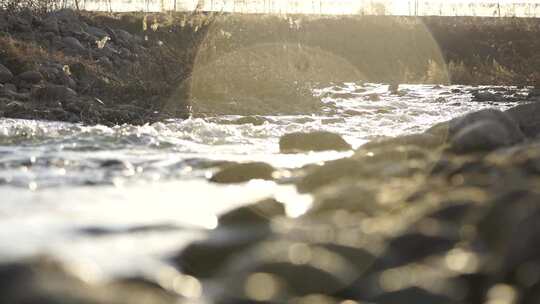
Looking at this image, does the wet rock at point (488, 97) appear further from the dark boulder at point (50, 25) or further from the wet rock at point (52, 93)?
the dark boulder at point (50, 25)

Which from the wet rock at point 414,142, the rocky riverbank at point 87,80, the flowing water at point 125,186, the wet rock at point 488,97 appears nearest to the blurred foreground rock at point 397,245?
the flowing water at point 125,186

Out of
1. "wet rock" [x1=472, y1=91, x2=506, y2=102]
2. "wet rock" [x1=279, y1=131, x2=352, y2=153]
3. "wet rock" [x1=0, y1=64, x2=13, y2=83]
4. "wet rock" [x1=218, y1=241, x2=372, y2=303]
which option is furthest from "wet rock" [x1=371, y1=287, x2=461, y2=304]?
Result: "wet rock" [x1=472, y1=91, x2=506, y2=102]

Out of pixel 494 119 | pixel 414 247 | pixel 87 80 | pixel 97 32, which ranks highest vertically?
pixel 97 32

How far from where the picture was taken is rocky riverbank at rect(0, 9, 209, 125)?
8.85 metres

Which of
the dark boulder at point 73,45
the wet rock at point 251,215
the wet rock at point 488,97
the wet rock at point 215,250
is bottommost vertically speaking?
the wet rock at point 488,97

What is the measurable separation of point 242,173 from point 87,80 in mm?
7710

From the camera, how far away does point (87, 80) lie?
11117 millimetres

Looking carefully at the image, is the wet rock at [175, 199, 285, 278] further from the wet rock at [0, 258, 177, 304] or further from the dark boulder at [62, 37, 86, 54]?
the dark boulder at [62, 37, 86, 54]

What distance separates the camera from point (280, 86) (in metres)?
11.4

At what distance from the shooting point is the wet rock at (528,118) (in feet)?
18.3

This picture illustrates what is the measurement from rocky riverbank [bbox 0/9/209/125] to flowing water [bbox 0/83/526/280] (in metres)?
0.82

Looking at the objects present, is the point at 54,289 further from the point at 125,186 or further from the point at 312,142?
the point at 312,142

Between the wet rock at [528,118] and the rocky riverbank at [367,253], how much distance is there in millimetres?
2331

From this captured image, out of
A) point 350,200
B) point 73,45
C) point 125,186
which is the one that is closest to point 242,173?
point 125,186
